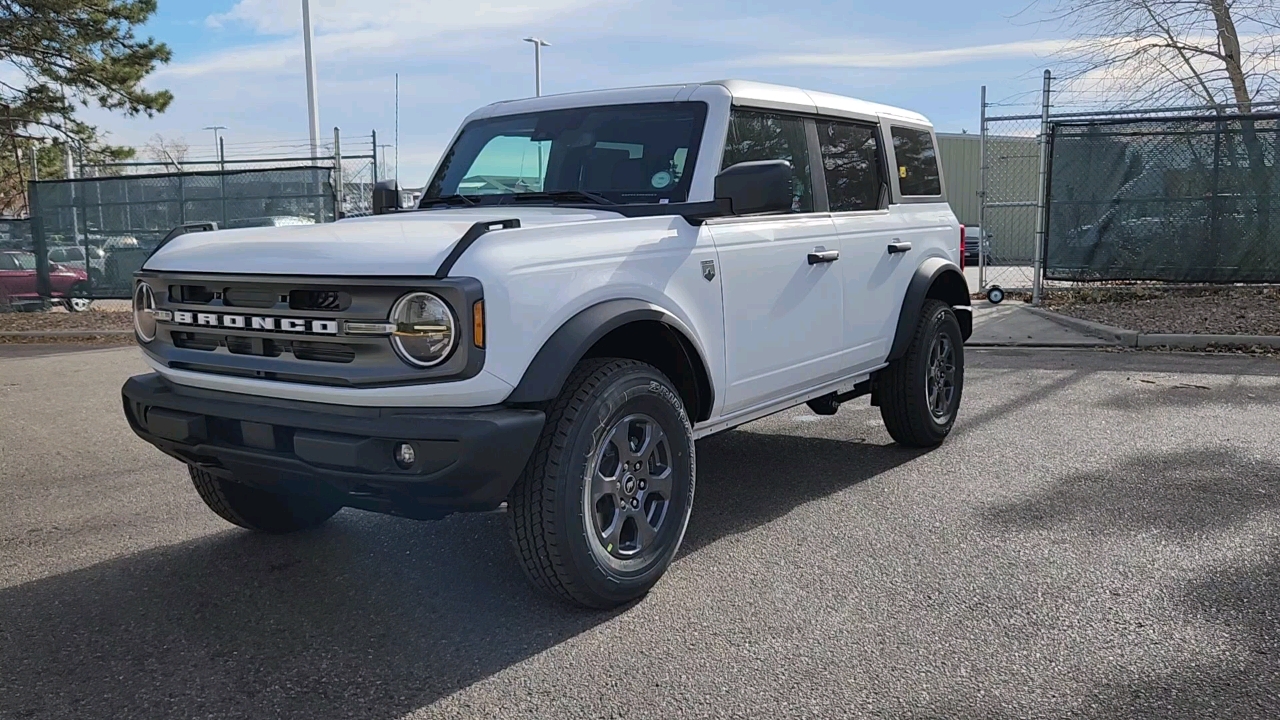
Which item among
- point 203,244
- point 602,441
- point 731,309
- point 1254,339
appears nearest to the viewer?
point 602,441

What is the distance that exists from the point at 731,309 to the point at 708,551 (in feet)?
3.25

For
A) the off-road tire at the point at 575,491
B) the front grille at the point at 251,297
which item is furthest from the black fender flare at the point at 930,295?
the front grille at the point at 251,297

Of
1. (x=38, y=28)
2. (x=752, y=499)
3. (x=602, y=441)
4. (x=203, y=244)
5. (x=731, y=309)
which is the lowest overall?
(x=752, y=499)

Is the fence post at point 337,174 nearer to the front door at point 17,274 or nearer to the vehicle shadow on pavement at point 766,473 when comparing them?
the front door at point 17,274

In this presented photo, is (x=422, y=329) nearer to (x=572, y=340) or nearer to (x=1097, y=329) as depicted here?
(x=572, y=340)

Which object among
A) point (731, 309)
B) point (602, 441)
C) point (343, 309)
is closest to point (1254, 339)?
point (731, 309)

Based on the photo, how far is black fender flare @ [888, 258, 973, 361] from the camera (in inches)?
223

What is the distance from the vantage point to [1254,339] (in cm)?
995

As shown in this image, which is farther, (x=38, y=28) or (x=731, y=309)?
(x=38, y=28)

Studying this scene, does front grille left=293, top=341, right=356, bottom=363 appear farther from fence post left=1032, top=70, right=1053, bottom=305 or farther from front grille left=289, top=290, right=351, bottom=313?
fence post left=1032, top=70, right=1053, bottom=305

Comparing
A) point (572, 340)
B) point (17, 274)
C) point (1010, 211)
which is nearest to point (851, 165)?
point (572, 340)

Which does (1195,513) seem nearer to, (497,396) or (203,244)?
(497,396)

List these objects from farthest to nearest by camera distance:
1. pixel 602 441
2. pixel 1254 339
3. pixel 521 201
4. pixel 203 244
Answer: pixel 1254 339 → pixel 521 201 → pixel 203 244 → pixel 602 441

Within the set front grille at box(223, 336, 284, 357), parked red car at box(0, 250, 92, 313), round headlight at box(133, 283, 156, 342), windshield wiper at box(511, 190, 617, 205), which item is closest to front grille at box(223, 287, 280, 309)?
front grille at box(223, 336, 284, 357)
